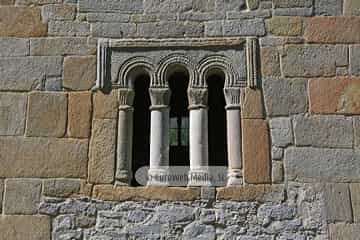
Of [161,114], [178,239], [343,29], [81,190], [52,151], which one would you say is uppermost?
[343,29]

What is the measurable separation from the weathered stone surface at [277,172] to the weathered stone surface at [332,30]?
102 centimetres

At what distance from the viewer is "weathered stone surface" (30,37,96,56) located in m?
4.33

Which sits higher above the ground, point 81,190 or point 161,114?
point 161,114

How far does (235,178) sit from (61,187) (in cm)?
125

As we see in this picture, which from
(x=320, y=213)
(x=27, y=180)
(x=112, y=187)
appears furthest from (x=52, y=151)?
(x=320, y=213)

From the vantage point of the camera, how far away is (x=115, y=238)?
12.8ft

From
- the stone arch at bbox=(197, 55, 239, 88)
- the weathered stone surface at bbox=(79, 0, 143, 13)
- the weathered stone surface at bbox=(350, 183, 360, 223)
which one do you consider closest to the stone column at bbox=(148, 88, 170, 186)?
the stone arch at bbox=(197, 55, 239, 88)

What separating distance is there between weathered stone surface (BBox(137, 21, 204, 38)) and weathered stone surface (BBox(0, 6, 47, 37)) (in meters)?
0.78

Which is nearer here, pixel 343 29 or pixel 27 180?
pixel 27 180

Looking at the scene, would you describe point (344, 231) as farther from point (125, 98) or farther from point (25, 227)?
point (25, 227)

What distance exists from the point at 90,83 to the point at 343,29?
201cm

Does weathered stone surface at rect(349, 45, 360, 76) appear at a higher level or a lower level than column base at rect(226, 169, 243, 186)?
higher

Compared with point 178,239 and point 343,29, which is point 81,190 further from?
point 343,29

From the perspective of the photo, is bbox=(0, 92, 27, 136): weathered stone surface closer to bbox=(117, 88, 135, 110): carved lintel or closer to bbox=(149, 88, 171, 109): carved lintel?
bbox=(117, 88, 135, 110): carved lintel
